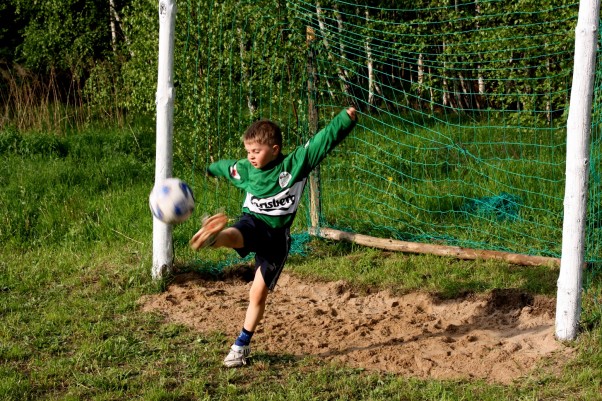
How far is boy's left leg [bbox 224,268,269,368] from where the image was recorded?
4852 mm

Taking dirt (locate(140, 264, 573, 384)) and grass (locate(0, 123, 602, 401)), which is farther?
dirt (locate(140, 264, 573, 384))

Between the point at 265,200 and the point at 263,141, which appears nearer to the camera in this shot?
the point at 263,141

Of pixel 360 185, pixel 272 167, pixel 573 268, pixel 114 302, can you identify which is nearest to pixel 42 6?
pixel 360 185

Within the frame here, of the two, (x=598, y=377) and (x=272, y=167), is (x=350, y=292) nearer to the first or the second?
(x=272, y=167)

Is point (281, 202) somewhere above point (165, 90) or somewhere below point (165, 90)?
below

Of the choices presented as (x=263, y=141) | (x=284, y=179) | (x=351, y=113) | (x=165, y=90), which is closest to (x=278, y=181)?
(x=284, y=179)

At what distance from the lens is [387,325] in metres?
5.56

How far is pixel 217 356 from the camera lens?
197 inches

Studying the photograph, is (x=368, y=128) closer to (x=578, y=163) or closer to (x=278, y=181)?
(x=278, y=181)

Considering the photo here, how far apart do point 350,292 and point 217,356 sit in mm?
1611

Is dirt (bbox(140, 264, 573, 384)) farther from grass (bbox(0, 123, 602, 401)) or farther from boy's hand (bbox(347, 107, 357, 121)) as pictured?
boy's hand (bbox(347, 107, 357, 121))

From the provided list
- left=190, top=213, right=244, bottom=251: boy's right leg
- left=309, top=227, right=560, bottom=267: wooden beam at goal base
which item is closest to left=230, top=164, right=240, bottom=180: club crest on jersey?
left=190, top=213, right=244, bottom=251: boy's right leg

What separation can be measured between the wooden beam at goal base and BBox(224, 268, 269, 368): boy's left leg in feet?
7.52

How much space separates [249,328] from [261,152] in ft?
3.60
